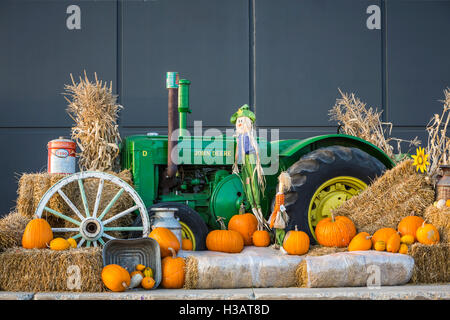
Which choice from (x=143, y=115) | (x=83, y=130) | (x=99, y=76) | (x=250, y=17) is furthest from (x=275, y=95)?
(x=83, y=130)

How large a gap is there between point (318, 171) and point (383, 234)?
86cm

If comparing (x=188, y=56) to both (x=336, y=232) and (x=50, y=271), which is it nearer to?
(x=336, y=232)

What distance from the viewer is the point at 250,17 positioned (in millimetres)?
9227

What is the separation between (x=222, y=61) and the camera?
916 cm

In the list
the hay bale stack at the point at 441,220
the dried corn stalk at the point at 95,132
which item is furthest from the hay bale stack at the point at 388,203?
the dried corn stalk at the point at 95,132

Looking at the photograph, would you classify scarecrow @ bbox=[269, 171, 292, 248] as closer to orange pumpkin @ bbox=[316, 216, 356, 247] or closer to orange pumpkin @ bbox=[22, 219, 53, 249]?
orange pumpkin @ bbox=[316, 216, 356, 247]

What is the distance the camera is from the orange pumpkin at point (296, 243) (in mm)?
4953

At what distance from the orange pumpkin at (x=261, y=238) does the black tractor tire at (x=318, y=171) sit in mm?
295

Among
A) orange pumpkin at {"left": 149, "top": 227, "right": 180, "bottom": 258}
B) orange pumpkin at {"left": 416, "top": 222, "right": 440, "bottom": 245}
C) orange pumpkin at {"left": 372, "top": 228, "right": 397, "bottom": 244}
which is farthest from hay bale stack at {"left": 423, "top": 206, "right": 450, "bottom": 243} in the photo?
orange pumpkin at {"left": 149, "top": 227, "right": 180, "bottom": 258}

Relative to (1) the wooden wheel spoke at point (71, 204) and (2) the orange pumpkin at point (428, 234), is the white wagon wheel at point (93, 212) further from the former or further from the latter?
(2) the orange pumpkin at point (428, 234)

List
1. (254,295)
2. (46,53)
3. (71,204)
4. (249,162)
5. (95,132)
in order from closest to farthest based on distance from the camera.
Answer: (254,295), (71,204), (249,162), (95,132), (46,53)

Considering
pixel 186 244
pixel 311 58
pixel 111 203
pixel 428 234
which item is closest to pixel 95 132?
pixel 111 203

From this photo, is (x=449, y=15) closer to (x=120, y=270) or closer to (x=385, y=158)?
(x=385, y=158)

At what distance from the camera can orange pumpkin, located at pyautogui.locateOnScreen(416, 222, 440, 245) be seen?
4.85 m
